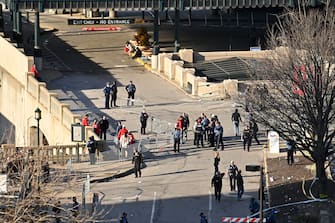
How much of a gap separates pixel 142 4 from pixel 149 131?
17.2 m

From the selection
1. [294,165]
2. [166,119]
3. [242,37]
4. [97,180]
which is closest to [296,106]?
[294,165]

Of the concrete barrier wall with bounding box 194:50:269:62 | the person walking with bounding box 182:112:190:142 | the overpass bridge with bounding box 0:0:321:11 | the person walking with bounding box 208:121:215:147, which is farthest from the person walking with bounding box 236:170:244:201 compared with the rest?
the overpass bridge with bounding box 0:0:321:11

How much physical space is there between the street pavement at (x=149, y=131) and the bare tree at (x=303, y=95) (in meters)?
2.49

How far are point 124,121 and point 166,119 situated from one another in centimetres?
182

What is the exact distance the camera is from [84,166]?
1938 inches

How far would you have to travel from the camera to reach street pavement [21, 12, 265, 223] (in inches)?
1752

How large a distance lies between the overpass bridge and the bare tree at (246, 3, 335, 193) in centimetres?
1806

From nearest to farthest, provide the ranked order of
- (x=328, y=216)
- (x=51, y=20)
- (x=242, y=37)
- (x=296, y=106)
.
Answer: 1. (x=328, y=216)
2. (x=296, y=106)
3. (x=242, y=37)
4. (x=51, y=20)

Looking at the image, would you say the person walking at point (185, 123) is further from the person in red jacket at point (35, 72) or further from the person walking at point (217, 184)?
the person in red jacket at point (35, 72)

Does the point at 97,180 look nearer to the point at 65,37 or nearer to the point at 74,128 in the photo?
the point at 74,128

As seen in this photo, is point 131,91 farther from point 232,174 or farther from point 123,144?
point 232,174

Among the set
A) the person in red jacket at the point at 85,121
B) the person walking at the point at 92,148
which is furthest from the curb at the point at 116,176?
the person in red jacket at the point at 85,121

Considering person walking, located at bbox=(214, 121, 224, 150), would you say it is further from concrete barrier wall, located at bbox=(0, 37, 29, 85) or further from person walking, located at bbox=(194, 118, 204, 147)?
concrete barrier wall, located at bbox=(0, 37, 29, 85)

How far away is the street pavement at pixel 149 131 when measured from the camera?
4450 cm
